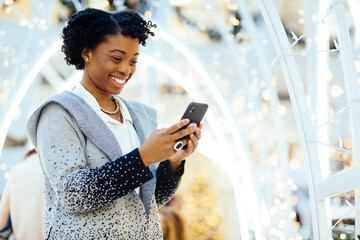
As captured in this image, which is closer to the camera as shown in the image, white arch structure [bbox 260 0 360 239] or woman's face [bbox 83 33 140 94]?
woman's face [bbox 83 33 140 94]

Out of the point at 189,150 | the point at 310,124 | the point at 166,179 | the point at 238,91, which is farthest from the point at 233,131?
the point at 238,91

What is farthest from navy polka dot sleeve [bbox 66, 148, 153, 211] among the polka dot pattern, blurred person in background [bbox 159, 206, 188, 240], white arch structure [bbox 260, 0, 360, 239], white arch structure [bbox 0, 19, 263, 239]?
blurred person in background [bbox 159, 206, 188, 240]

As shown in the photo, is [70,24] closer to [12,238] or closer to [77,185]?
[77,185]

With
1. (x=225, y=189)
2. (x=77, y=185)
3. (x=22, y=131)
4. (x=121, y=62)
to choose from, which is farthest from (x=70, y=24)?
(x=225, y=189)

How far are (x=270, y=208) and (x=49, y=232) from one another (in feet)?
16.6

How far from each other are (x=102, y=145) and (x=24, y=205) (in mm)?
1798

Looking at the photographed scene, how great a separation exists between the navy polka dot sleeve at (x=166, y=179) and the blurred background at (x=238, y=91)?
3.55 feet

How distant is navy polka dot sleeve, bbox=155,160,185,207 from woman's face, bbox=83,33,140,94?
1.11ft

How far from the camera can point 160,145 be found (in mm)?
1464

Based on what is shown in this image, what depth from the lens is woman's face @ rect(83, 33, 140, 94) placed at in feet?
5.40

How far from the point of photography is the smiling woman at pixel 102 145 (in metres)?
1.44

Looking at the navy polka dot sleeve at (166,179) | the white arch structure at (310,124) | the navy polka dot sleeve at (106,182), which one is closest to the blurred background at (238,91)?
the white arch structure at (310,124)

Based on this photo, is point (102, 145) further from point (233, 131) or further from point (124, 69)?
point (233, 131)

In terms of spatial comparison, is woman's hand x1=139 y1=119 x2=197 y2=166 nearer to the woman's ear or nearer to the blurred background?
the woman's ear
